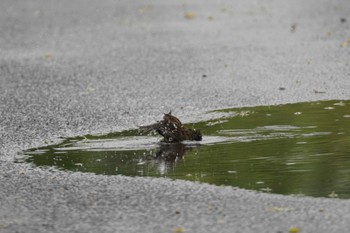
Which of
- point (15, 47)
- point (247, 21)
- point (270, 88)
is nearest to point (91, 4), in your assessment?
point (247, 21)

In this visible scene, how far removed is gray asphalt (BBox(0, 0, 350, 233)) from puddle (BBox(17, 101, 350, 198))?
10.3 inches

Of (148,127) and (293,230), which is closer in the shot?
(293,230)

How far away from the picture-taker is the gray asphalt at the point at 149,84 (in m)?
6.22

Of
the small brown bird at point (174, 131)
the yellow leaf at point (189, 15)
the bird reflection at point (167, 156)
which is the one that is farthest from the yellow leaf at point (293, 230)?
the yellow leaf at point (189, 15)

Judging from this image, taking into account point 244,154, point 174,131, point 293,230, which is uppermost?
point 174,131

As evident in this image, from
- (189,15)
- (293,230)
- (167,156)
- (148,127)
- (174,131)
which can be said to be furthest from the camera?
(189,15)

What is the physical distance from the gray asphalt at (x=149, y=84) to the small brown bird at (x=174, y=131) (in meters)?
0.80

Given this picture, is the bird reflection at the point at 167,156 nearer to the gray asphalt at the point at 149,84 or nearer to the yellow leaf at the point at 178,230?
the gray asphalt at the point at 149,84

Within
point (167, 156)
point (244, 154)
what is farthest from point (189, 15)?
point (244, 154)

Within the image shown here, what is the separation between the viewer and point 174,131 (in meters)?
8.64

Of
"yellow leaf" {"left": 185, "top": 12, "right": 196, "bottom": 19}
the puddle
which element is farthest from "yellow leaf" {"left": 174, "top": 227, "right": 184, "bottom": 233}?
"yellow leaf" {"left": 185, "top": 12, "right": 196, "bottom": 19}

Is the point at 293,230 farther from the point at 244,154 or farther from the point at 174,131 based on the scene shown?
the point at 174,131

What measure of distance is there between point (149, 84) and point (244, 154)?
430 cm

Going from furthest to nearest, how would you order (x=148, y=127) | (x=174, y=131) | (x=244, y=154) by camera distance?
1. (x=148, y=127)
2. (x=174, y=131)
3. (x=244, y=154)
